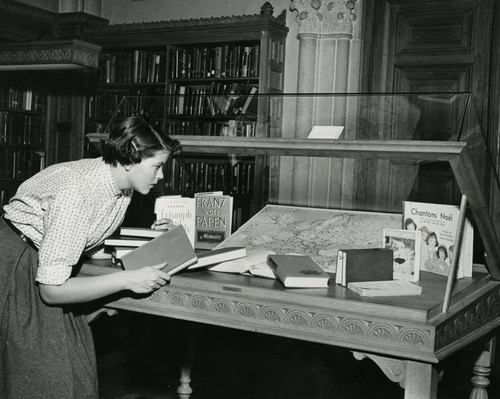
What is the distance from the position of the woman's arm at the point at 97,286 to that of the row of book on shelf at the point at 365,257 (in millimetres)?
91

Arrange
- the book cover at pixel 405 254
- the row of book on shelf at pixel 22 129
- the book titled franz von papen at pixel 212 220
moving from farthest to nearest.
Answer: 1. the row of book on shelf at pixel 22 129
2. the book titled franz von papen at pixel 212 220
3. the book cover at pixel 405 254

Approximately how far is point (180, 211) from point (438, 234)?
1.08m

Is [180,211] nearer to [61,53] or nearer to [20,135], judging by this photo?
[61,53]

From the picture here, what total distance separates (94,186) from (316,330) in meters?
0.83

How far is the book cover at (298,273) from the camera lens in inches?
82.3

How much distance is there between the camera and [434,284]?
227 centimetres

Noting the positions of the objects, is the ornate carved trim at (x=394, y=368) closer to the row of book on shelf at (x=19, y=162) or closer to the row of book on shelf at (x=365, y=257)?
the row of book on shelf at (x=365, y=257)

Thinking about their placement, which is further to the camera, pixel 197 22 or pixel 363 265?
pixel 197 22

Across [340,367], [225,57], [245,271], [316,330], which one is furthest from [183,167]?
[225,57]

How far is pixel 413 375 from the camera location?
1840 millimetres

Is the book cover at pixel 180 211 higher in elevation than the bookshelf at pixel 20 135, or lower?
lower

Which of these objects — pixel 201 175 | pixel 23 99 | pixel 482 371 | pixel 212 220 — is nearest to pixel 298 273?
pixel 212 220

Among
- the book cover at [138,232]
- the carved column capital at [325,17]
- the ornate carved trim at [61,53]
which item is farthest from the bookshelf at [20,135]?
the book cover at [138,232]

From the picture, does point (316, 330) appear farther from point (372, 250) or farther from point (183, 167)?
point (183, 167)
